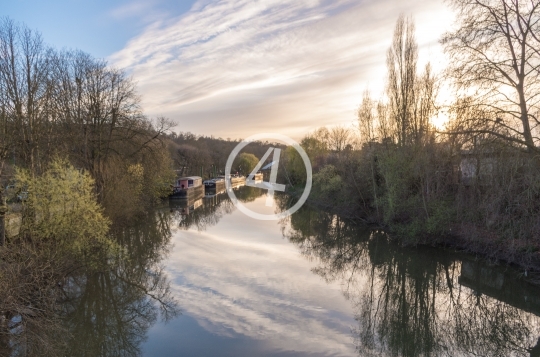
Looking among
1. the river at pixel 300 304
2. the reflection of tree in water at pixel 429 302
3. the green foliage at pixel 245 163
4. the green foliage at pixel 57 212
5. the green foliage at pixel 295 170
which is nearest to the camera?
the river at pixel 300 304

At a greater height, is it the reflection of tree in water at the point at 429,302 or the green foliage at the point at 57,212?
the green foliage at the point at 57,212

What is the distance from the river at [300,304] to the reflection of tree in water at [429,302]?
3cm

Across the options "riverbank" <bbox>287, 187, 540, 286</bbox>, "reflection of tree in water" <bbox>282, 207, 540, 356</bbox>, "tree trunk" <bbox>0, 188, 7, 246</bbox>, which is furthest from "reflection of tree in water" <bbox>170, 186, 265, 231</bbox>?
"tree trunk" <bbox>0, 188, 7, 246</bbox>

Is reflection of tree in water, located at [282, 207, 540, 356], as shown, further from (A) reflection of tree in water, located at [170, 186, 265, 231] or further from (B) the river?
(A) reflection of tree in water, located at [170, 186, 265, 231]

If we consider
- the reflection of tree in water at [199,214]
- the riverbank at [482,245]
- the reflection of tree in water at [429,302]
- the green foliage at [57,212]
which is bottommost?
the reflection of tree in water at [429,302]

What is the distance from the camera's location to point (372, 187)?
17250 mm

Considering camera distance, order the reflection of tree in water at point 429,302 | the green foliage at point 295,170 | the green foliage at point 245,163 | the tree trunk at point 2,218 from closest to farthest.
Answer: the reflection of tree in water at point 429,302 < the tree trunk at point 2,218 < the green foliage at point 295,170 < the green foliage at point 245,163

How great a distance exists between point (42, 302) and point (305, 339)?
208 inches

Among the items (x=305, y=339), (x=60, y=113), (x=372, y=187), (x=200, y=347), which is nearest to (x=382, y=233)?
(x=372, y=187)

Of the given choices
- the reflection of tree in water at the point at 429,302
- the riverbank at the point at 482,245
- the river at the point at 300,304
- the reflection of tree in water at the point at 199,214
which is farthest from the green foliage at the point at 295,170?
the reflection of tree in water at the point at 429,302

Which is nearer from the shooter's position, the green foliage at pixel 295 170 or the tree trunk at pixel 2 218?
the tree trunk at pixel 2 218

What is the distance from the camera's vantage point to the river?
6309 millimetres

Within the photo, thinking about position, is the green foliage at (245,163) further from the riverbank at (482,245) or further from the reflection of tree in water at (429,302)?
the reflection of tree in water at (429,302)

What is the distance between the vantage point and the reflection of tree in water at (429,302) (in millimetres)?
6414
